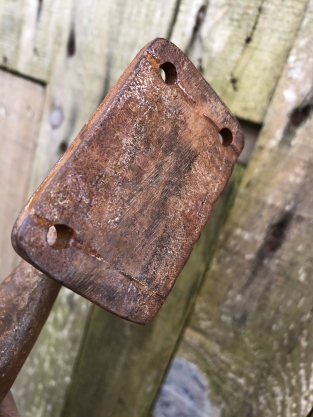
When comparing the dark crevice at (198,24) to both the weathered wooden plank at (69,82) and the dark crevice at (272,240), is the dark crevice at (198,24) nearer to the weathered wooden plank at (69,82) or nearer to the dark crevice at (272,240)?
the weathered wooden plank at (69,82)

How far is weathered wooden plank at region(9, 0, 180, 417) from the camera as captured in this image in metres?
0.76

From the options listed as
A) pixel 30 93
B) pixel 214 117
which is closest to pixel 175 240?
pixel 214 117

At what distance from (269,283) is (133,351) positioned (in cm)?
38

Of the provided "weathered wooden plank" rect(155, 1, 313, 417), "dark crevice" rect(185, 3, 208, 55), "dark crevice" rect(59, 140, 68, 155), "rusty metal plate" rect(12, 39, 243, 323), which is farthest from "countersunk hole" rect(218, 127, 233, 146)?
"dark crevice" rect(59, 140, 68, 155)

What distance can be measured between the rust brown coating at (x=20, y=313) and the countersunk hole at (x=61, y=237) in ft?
0.51

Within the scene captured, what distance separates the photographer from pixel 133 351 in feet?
2.82

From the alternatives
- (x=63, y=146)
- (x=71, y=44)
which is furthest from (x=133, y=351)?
(x=71, y=44)

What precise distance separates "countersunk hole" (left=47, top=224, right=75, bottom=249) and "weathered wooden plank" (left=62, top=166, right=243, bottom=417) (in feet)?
1.29

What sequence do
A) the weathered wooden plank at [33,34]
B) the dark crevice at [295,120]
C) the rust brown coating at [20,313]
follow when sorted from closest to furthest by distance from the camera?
the rust brown coating at [20,313], the dark crevice at [295,120], the weathered wooden plank at [33,34]

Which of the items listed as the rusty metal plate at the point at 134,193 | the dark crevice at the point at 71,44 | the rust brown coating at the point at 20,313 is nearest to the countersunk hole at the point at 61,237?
the rusty metal plate at the point at 134,193

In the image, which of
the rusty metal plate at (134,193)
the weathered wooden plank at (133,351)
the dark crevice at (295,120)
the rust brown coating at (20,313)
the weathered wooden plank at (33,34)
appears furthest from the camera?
the weathered wooden plank at (33,34)

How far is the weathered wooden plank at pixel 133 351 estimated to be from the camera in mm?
753

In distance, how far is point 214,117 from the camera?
0.50 m

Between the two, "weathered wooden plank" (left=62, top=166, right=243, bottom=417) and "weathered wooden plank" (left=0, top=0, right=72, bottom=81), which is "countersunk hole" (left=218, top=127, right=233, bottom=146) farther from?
"weathered wooden plank" (left=0, top=0, right=72, bottom=81)
